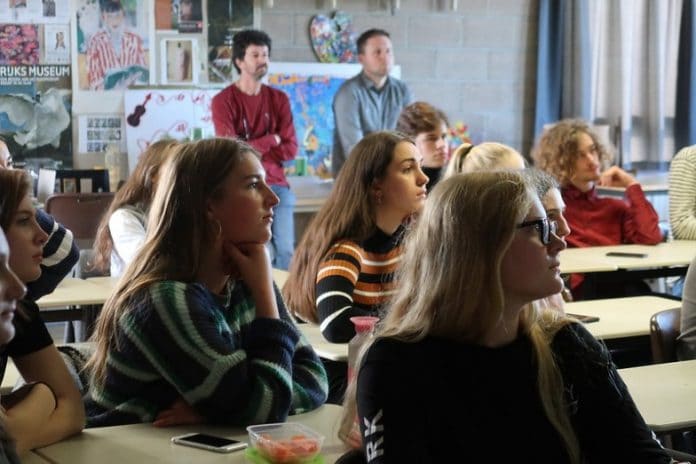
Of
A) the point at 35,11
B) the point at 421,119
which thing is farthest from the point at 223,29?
the point at 421,119

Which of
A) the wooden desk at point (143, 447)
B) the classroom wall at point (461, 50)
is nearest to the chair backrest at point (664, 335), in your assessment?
the wooden desk at point (143, 447)

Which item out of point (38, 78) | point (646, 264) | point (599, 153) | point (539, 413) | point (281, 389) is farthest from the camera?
point (38, 78)

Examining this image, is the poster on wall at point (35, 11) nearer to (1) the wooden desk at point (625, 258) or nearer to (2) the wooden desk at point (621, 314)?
(1) the wooden desk at point (625, 258)

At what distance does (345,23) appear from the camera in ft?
22.9

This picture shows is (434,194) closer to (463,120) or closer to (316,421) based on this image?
(316,421)

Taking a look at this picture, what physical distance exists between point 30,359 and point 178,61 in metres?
4.66

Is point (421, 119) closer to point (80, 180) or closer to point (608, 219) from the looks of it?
point (608, 219)

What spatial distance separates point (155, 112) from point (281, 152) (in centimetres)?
82

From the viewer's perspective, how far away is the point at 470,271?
69.9 inches

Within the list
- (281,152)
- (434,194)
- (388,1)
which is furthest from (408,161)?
(388,1)

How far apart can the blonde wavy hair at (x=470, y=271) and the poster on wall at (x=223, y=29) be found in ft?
16.4

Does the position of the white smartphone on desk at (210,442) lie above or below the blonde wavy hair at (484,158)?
below

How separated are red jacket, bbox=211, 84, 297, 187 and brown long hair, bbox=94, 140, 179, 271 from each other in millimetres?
1909

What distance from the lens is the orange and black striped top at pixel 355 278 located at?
10.5 feet
